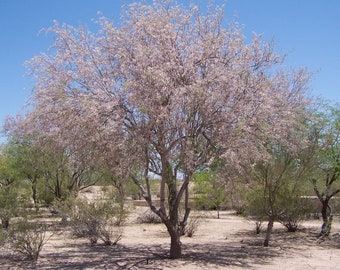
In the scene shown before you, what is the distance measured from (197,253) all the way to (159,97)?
21.2 ft

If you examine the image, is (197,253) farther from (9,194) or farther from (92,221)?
(9,194)

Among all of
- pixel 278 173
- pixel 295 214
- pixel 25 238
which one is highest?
pixel 278 173

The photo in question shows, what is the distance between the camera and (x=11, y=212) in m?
17.0

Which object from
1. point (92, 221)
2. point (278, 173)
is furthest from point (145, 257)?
point (278, 173)

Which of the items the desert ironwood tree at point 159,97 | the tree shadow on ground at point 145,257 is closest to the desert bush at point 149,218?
the tree shadow on ground at point 145,257

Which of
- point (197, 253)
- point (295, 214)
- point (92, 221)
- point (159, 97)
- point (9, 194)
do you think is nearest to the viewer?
point (159, 97)

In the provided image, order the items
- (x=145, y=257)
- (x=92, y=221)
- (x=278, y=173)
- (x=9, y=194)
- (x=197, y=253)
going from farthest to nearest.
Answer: (x=9, y=194) < (x=92, y=221) < (x=278, y=173) < (x=197, y=253) < (x=145, y=257)

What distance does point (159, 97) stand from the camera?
11422 millimetres

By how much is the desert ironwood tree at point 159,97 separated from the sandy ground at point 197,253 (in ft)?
5.26

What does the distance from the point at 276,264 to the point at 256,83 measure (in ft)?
17.5

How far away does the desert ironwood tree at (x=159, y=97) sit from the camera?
11.5 meters

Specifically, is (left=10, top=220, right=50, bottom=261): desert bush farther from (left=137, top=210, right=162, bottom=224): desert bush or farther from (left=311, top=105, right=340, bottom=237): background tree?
(left=137, top=210, right=162, bottom=224): desert bush

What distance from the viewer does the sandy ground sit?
13016 mm

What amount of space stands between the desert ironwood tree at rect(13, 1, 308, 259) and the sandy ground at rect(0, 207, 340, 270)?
1.60 metres
